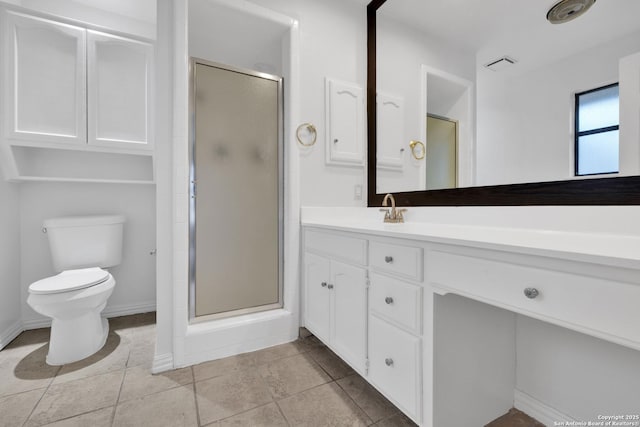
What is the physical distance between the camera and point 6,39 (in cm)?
166

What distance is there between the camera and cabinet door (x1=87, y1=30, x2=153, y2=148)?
73.8 inches

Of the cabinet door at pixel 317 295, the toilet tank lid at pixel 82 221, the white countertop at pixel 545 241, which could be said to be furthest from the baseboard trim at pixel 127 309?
the white countertop at pixel 545 241

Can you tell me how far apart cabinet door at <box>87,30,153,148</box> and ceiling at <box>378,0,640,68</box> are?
186 cm

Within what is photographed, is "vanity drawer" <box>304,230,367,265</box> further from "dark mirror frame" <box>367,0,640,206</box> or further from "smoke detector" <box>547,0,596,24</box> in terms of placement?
"smoke detector" <box>547,0,596,24</box>

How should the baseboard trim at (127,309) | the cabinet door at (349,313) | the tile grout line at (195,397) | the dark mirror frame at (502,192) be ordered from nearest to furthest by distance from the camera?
the dark mirror frame at (502,192), the tile grout line at (195,397), the cabinet door at (349,313), the baseboard trim at (127,309)

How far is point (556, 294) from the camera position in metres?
0.66

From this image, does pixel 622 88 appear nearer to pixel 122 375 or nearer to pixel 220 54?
pixel 220 54

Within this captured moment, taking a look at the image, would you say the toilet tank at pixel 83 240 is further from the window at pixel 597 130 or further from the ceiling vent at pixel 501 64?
the window at pixel 597 130

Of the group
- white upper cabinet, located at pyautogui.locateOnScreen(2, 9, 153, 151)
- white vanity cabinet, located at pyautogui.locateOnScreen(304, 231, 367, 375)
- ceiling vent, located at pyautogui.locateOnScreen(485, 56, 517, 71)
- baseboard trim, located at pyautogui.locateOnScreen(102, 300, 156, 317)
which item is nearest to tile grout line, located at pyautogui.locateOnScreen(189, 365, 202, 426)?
white vanity cabinet, located at pyautogui.locateOnScreen(304, 231, 367, 375)

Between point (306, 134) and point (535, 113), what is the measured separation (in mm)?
1206

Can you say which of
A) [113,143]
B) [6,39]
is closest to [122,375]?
[113,143]

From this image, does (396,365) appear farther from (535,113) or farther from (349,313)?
(535,113)

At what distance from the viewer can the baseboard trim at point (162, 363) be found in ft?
4.82

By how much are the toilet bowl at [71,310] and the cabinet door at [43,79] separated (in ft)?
3.03
